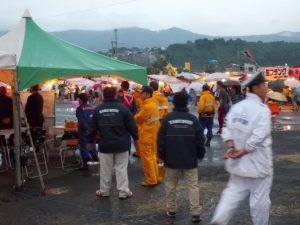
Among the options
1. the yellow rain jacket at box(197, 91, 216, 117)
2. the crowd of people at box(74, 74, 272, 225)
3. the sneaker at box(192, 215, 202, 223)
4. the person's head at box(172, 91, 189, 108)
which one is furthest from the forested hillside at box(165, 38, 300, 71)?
the sneaker at box(192, 215, 202, 223)

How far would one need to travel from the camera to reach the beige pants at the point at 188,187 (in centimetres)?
617

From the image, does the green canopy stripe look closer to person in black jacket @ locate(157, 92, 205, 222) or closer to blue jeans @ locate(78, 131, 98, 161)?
blue jeans @ locate(78, 131, 98, 161)

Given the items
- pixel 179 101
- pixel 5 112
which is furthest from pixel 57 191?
pixel 179 101

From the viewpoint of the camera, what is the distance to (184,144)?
612 cm

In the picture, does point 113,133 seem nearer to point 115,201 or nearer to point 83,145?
point 115,201

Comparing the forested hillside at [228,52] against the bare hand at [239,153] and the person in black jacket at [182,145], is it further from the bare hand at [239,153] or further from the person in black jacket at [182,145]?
the bare hand at [239,153]

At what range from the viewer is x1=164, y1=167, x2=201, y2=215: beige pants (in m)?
6.17

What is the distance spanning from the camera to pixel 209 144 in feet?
44.4

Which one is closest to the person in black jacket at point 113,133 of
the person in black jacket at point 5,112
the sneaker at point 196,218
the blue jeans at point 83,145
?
the sneaker at point 196,218

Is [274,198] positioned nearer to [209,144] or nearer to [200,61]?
[209,144]

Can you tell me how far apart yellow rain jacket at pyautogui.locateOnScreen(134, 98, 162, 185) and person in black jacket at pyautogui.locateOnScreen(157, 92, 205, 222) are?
1956 mm

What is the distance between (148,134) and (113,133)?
3.49 ft

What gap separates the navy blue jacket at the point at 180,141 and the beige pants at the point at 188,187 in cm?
11

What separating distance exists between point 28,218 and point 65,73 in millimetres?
3193
